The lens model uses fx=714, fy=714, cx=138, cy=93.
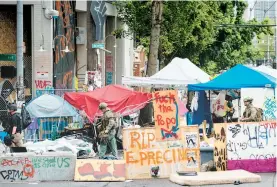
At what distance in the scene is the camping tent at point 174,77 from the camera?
19.7 meters

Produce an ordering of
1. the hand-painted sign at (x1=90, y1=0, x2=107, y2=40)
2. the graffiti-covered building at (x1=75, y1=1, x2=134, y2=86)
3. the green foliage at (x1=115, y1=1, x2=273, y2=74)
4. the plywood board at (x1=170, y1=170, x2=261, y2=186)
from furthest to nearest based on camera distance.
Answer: the hand-painted sign at (x1=90, y1=0, x2=107, y2=40) < the green foliage at (x1=115, y1=1, x2=273, y2=74) < the graffiti-covered building at (x1=75, y1=1, x2=134, y2=86) < the plywood board at (x1=170, y1=170, x2=261, y2=186)

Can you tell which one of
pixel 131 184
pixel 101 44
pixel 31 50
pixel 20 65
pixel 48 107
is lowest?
pixel 131 184

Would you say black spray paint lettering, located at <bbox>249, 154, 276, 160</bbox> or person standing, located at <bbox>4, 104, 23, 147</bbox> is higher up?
person standing, located at <bbox>4, 104, 23, 147</bbox>

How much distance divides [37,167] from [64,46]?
15630mm

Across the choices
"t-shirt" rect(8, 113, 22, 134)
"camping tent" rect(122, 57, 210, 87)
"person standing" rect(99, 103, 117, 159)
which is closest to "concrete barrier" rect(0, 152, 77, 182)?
"person standing" rect(99, 103, 117, 159)

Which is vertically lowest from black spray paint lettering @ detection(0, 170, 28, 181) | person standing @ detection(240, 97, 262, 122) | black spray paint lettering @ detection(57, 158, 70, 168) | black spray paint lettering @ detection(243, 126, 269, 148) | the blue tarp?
black spray paint lettering @ detection(0, 170, 28, 181)

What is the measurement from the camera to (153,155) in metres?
14.8

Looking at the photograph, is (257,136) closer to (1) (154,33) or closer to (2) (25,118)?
(2) (25,118)

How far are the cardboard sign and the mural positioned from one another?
1318 cm

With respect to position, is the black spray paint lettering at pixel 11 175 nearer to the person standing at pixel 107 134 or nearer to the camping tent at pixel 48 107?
the person standing at pixel 107 134

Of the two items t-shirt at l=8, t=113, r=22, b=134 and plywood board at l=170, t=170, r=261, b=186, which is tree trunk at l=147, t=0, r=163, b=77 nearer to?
t-shirt at l=8, t=113, r=22, b=134

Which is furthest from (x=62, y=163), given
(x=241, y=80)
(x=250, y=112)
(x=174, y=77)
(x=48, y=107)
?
(x=174, y=77)

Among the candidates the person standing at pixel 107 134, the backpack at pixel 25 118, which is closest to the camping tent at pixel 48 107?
the backpack at pixel 25 118

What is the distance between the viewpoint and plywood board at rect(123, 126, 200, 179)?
14648mm
